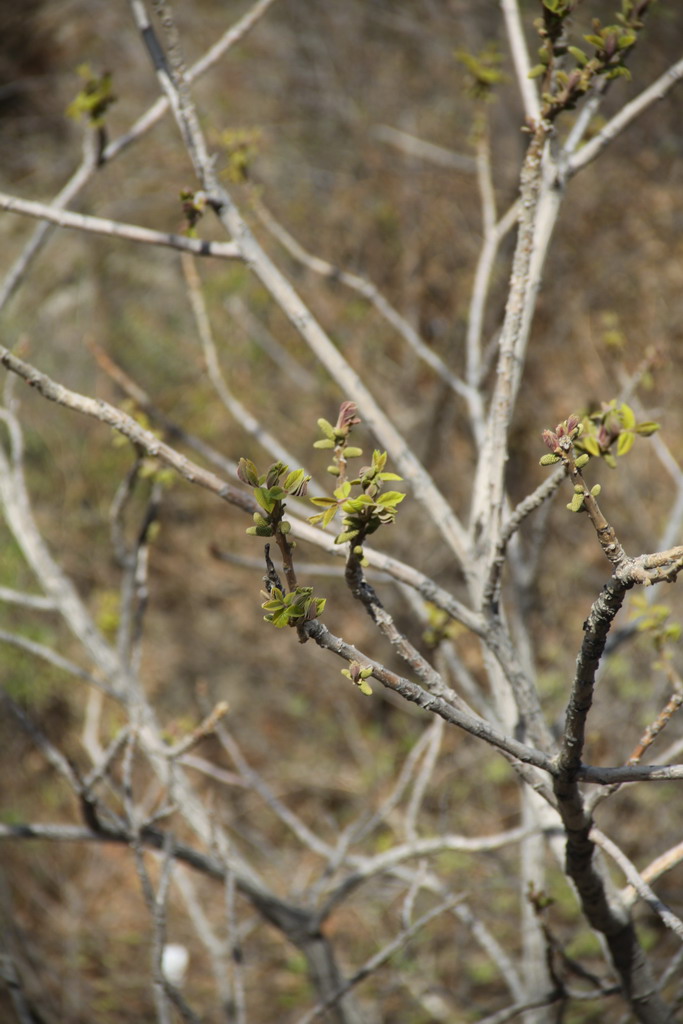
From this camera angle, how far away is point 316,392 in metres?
5.93

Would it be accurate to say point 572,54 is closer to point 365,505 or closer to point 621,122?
point 621,122

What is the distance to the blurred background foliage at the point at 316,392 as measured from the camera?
4.65 metres

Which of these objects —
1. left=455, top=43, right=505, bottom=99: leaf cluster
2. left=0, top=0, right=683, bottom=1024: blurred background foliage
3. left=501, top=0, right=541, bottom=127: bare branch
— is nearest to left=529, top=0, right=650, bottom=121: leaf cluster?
left=501, top=0, right=541, bottom=127: bare branch

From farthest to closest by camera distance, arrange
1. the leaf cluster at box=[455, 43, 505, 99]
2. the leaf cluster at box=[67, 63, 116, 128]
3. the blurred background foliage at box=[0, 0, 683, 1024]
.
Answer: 1. the blurred background foliage at box=[0, 0, 683, 1024]
2. the leaf cluster at box=[455, 43, 505, 99]
3. the leaf cluster at box=[67, 63, 116, 128]

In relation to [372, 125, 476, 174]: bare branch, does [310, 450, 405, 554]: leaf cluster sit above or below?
below

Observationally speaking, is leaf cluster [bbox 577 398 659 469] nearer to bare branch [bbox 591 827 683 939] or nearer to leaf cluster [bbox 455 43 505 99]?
bare branch [bbox 591 827 683 939]

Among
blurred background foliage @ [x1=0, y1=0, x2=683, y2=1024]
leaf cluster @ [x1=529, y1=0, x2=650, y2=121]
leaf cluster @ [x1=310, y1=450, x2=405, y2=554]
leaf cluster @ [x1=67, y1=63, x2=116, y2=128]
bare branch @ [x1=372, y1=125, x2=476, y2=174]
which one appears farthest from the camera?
bare branch @ [x1=372, y1=125, x2=476, y2=174]

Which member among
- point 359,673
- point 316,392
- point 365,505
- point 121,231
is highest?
point 316,392

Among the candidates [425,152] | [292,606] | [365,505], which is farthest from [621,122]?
[425,152]

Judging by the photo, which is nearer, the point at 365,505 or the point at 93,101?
the point at 365,505

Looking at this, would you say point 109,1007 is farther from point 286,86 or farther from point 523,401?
point 286,86

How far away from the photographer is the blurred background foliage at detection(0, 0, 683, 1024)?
4.65 m

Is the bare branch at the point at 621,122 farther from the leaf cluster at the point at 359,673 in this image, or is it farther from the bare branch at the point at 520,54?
the leaf cluster at the point at 359,673

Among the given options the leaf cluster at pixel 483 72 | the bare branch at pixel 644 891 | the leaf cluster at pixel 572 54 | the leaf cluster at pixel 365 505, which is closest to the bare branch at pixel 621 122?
the leaf cluster at pixel 572 54
